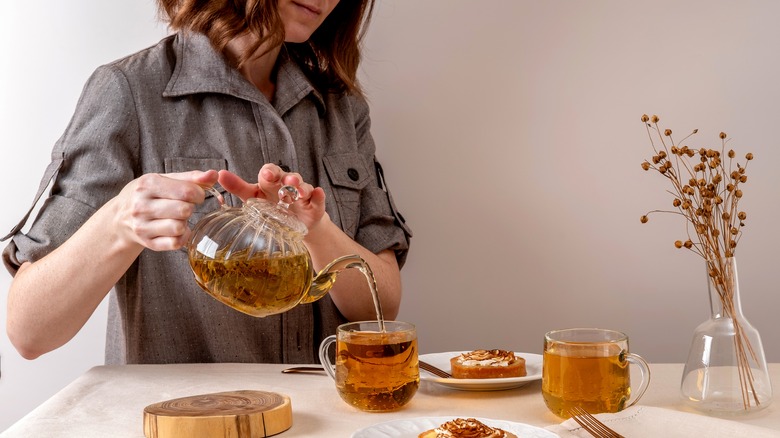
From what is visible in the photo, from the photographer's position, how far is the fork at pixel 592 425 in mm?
963

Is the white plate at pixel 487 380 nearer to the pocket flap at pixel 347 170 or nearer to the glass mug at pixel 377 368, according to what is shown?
the glass mug at pixel 377 368

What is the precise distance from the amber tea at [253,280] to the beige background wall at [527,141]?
0.99m

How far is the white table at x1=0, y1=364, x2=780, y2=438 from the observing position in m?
1.04

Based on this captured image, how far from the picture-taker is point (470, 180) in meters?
1.98

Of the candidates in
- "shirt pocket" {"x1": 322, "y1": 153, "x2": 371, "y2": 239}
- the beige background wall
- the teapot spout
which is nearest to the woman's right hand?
the teapot spout

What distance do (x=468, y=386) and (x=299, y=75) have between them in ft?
2.71

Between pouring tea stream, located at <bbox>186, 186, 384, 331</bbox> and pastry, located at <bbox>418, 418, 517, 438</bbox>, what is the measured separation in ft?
0.81

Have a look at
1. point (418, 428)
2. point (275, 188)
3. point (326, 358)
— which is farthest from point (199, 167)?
point (418, 428)

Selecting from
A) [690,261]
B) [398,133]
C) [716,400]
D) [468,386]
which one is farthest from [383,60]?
[716,400]

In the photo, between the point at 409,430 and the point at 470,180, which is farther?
the point at 470,180

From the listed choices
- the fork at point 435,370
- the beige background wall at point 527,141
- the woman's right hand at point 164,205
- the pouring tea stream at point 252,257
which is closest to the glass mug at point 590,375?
the fork at point 435,370

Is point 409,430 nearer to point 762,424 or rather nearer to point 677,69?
point 762,424

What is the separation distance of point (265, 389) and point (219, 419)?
9.5 inches

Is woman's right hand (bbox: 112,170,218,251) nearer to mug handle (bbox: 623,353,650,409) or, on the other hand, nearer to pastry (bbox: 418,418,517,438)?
pastry (bbox: 418,418,517,438)
